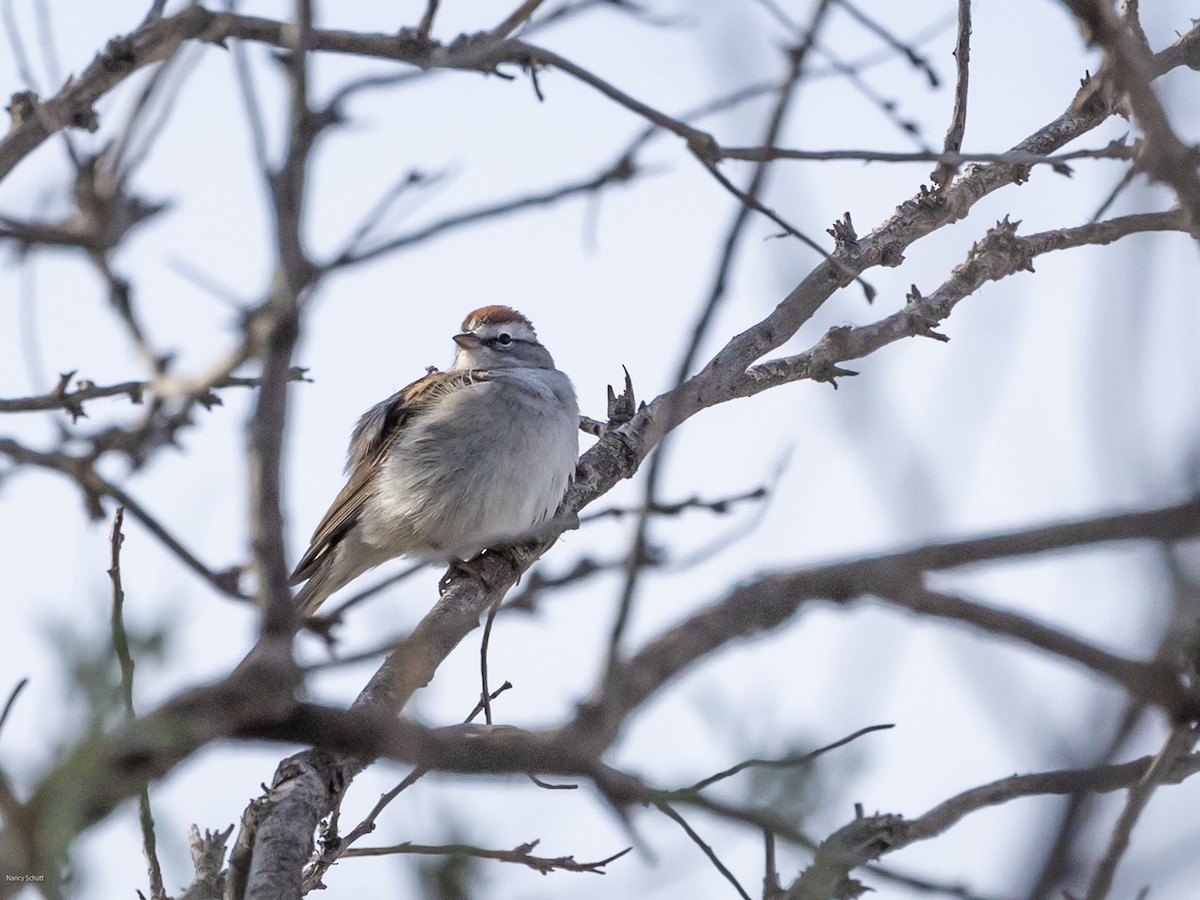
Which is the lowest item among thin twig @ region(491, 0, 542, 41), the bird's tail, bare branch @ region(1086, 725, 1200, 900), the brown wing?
bare branch @ region(1086, 725, 1200, 900)

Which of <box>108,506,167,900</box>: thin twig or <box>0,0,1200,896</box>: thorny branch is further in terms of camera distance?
<box>108,506,167,900</box>: thin twig

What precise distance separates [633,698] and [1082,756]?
25.4 inches

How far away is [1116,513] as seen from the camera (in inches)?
64.4

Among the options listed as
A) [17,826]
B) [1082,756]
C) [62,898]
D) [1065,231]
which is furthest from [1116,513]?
[1065,231]

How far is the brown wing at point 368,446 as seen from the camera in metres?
7.33

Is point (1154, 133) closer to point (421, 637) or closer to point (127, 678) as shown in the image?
point (421, 637)

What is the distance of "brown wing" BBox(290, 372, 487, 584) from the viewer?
7.33 metres

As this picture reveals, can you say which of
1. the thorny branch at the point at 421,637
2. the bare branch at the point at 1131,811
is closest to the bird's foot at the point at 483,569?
the thorny branch at the point at 421,637

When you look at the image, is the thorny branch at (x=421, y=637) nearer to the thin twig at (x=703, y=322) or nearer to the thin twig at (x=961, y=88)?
the thin twig at (x=703, y=322)

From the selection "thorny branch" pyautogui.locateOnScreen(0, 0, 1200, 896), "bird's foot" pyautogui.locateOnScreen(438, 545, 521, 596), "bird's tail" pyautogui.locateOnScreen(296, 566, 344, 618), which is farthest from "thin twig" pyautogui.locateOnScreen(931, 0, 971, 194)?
"bird's tail" pyautogui.locateOnScreen(296, 566, 344, 618)

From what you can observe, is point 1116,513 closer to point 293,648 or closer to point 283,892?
point 293,648

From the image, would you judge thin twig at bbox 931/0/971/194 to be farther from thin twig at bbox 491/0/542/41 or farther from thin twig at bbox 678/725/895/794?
thin twig at bbox 678/725/895/794

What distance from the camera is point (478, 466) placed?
698 cm

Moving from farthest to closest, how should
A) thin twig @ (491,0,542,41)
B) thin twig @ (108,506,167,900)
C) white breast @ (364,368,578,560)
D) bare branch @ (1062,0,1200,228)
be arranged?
white breast @ (364,368,578,560)
thin twig @ (491,0,542,41)
thin twig @ (108,506,167,900)
bare branch @ (1062,0,1200,228)
